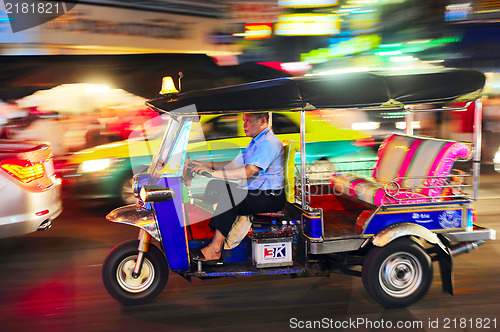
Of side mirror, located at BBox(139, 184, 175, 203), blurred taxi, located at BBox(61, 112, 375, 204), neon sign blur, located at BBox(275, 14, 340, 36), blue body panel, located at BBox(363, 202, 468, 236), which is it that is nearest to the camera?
side mirror, located at BBox(139, 184, 175, 203)

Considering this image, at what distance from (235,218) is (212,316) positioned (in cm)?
90

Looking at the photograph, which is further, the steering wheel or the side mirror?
the steering wheel

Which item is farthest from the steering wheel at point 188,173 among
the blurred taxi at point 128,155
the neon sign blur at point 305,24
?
the neon sign blur at point 305,24

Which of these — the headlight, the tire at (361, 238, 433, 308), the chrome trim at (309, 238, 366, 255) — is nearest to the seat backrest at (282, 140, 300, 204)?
the chrome trim at (309, 238, 366, 255)

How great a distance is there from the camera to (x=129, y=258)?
4.46 metres

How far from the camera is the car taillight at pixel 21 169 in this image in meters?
5.62

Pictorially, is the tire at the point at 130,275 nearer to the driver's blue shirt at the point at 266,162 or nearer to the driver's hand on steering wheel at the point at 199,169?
the driver's hand on steering wheel at the point at 199,169

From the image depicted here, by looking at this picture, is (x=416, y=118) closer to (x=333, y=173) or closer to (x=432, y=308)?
(x=333, y=173)

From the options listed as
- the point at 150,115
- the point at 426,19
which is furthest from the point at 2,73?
the point at 426,19

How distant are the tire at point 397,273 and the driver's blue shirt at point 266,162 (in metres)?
1.11

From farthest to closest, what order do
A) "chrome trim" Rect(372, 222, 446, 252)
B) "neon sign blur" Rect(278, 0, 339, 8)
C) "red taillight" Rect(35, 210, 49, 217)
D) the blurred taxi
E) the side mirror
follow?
"neon sign blur" Rect(278, 0, 339, 8) → the blurred taxi → "red taillight" Rect(35, 210, 49, 217) → "chrome trim" Rect(372, 222, 446, 252) → the side mirror

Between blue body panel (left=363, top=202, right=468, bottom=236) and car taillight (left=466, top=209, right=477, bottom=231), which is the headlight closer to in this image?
blue body panel (left=363, top=202, right=468, bottom=236)

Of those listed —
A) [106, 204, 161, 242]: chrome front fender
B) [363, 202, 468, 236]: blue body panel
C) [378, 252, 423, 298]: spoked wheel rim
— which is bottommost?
[378, 252, 423, 298]: spoked wheel rim

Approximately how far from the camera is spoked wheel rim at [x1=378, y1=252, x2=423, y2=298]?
4.38 meters
